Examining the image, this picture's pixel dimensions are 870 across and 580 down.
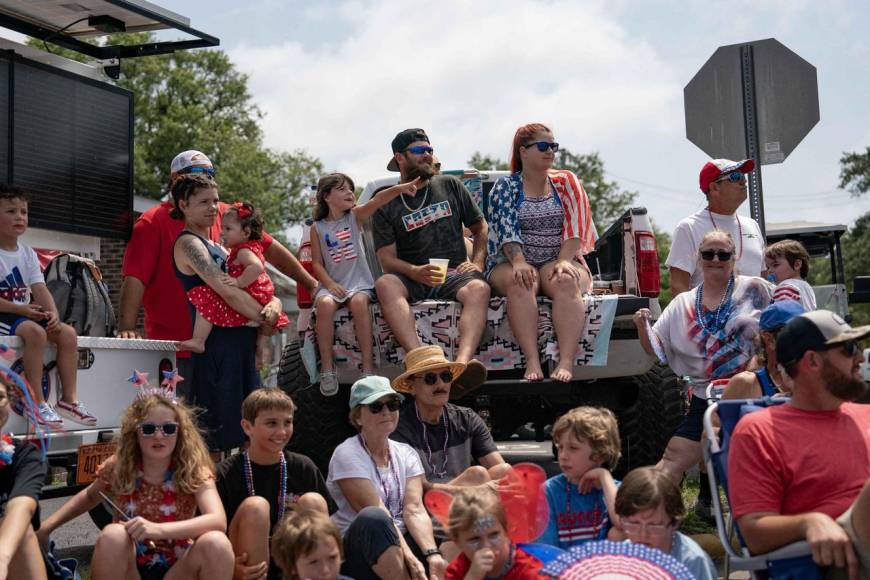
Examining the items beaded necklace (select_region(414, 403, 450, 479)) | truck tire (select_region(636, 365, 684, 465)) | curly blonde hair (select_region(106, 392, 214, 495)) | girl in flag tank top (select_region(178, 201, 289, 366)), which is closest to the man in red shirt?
girl in flag tank top (select_region(178, 201, 289, 366))

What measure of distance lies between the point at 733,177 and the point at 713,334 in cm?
138

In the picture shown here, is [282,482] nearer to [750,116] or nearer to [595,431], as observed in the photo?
[595,431]

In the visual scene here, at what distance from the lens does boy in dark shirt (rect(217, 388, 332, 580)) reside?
4824 millimetres

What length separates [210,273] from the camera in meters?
6.83

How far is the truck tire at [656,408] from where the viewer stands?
7461 mm

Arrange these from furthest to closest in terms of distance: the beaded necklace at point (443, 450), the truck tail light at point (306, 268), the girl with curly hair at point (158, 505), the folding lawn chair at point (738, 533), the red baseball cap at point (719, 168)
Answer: the truck tail light at point (306, 268) → the red baseball cap at point (719, 168) → the beaded necklace at point (443, 450) → the girl with curly hair at point (158, 505) → the folding lawn chair at point (738, 533)

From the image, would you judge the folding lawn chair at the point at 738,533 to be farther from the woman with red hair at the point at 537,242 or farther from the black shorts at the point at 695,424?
the woman with red hair at the point at 537,242

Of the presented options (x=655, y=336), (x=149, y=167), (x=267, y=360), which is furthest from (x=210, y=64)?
(x=655, y=336)

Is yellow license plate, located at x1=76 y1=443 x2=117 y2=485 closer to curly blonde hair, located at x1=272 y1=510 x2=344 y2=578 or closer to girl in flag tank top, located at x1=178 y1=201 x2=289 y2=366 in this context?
girl in flag tank top, located at x1=178 y1=201 x2=289 y2=366

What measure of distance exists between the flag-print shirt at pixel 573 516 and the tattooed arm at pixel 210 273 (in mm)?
2855

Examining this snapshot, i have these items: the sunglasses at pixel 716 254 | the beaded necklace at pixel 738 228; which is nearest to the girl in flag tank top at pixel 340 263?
the beaded necklace at pixel 738 228

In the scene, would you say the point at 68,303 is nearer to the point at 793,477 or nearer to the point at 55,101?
the point at 55,101

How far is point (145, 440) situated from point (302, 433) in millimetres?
2819

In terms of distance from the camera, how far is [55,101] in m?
8.26
